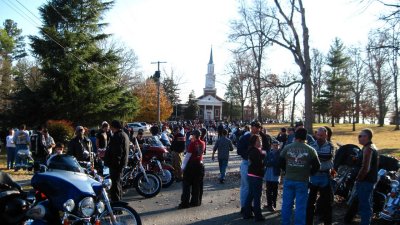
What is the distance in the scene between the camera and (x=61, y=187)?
5289 mm

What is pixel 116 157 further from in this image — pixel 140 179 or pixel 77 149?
pixel 77 149

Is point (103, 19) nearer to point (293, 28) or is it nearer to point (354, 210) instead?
point (293, 28)

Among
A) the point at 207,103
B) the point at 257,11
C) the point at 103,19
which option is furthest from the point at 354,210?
the point at 207,103

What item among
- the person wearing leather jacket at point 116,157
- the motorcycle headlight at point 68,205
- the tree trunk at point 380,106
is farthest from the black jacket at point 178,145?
the tree trunk at point 380,106

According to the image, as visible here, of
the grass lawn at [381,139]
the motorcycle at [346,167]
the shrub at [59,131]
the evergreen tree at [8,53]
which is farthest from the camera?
the evergreen tree at [8,53]

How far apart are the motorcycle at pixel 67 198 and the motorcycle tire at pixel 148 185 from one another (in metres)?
4.54

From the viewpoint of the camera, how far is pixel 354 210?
7641mm

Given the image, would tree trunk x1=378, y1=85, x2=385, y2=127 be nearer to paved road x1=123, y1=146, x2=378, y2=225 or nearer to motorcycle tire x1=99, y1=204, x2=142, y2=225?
paved road x1=123, y1=146, x2=378, y2=225

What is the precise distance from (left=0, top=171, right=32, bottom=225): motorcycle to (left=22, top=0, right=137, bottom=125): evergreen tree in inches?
960

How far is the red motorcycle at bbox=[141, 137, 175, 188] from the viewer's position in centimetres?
1179

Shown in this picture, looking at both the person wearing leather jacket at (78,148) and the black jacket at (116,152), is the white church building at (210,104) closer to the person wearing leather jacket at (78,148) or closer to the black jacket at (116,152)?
the person wearing leather jacket at (78,148)

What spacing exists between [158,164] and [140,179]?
1.49 meters

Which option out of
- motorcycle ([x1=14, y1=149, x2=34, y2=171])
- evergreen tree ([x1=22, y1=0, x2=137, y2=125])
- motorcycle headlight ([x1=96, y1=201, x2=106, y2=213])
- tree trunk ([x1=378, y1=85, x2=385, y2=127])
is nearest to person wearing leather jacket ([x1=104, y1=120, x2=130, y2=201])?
motorcycle headlight ([x1=96, y1=201, x2=106, y2=213])

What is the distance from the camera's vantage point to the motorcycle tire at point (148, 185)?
10.2 meters
